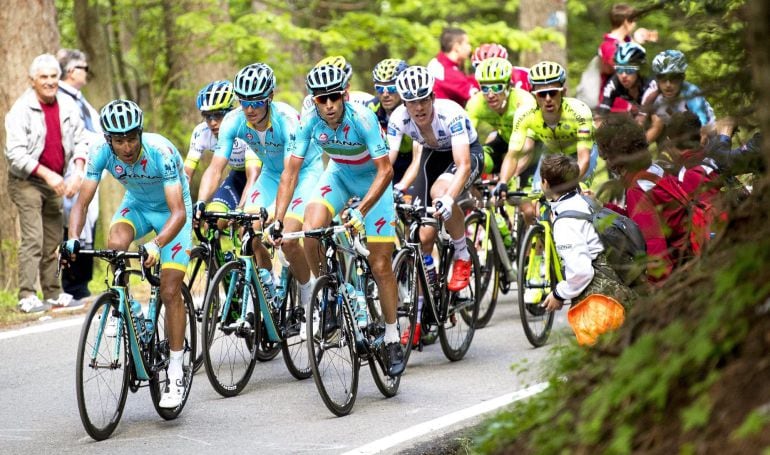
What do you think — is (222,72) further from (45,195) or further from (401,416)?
(401,416)

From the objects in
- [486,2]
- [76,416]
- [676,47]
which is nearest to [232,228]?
[76,416]

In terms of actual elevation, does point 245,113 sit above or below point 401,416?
above

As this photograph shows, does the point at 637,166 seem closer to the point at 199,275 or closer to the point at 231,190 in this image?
the point at 199,275

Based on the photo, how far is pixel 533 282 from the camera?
1049 centimetres

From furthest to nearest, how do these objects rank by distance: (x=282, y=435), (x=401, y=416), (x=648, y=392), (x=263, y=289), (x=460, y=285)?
(x=460, y=285) < (x=263, y=289) < (x=401, y=416) < (x=282, y=435) < (x=648, y=392)

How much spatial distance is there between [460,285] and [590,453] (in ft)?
21.3

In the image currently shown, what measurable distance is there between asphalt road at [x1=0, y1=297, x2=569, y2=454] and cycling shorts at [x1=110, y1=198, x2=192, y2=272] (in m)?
1.10

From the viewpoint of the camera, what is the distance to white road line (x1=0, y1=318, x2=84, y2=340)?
11.2 metres

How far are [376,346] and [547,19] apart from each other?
13.5 metres

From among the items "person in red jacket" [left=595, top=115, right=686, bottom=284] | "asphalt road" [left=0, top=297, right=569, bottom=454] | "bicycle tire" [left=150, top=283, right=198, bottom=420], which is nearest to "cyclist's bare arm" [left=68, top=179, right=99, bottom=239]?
"bicycle tire" [left=150, top=283, right=198, bottom=420]

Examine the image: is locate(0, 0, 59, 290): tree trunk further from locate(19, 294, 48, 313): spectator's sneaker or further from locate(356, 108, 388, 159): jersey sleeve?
locate(356, 108, 388, 159): jersey sleeve

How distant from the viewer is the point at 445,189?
10.5m

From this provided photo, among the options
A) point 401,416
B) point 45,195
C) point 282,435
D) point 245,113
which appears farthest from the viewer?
point 45,195

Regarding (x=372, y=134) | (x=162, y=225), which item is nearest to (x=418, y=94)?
(x=372, y=134)
